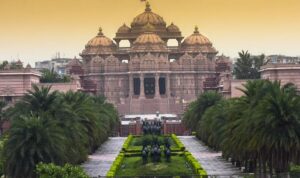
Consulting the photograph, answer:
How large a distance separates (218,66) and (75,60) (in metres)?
25.1

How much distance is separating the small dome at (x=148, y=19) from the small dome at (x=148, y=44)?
976 cm

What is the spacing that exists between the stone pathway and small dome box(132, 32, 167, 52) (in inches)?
2388

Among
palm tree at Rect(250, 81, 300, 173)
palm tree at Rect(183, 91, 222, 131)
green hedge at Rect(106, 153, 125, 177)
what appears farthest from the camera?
palm tree at Rect(183, 91, 222, 131)

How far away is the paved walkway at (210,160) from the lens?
2464 inches

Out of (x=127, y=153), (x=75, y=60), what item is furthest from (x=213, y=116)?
(x=75, y=60)

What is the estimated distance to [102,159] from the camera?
76.2 m

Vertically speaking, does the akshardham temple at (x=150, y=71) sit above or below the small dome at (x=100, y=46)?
below

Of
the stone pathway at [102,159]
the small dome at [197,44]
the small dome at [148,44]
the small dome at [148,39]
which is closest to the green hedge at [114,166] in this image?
the stone pathway at [102,159]

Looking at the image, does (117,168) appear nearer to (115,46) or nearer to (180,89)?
(180,89)

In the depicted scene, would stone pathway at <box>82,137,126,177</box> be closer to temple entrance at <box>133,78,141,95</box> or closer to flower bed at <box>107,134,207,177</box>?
flower bed at <box>107,134,207,177</box>

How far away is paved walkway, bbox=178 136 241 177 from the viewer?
6258 cm

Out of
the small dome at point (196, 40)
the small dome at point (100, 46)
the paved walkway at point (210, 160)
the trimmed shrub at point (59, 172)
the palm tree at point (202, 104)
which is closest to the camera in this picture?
the trimmed shrub at point (59, 172)

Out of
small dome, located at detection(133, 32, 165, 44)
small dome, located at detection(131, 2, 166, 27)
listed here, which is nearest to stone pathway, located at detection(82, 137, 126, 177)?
small dome, located at detection(133, 32, 165, 44)

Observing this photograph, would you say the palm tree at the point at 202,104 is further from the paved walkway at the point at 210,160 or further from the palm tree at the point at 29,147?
the palm tree at the point at 29,147
